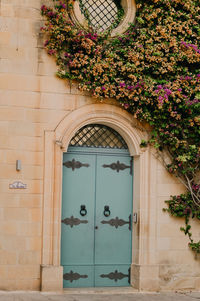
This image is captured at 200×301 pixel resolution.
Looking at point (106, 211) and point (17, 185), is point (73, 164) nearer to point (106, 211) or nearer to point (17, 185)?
point (106, 211)

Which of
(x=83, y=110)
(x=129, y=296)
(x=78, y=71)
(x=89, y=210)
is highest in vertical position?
(x=78, y=71)

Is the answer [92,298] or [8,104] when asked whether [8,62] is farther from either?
[92,298]

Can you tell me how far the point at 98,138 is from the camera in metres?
9.30

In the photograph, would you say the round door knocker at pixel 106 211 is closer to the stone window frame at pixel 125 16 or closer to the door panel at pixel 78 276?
the door panel at pixel 78 276

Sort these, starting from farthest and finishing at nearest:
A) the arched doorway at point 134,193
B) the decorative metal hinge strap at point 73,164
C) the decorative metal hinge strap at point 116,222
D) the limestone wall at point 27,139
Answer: the decorative metal hinge strap at point 116,222 → the decorative metal hinge strap at point 73,164 → the arched doorway at point 134,193 → the limestone wall at point 27,139

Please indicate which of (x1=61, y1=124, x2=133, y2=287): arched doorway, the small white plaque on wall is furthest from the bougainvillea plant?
the small white plaque on wall

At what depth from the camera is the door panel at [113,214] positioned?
9.12m

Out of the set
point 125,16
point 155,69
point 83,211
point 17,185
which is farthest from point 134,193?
point 125,16

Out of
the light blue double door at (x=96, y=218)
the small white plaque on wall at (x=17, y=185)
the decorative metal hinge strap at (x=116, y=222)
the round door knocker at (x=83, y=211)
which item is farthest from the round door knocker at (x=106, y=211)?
the small white plaque on wall at (x=17, y=185)

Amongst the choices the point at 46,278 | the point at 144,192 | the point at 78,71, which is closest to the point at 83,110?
the point at 78,71

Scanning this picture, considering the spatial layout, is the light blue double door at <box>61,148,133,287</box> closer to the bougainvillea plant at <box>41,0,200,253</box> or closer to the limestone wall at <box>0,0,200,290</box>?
the limestone wall at <box>0,0,200,290</box>

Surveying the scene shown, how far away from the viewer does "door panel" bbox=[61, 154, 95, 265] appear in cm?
891

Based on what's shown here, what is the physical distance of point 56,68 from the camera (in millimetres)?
8789

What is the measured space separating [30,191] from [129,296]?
257cm
